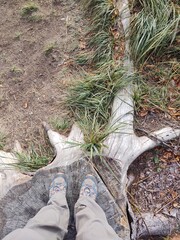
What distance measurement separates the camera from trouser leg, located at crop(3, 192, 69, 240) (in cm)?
224

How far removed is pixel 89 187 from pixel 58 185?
0.26 metres

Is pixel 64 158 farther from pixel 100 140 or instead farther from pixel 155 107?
pixel 155 107

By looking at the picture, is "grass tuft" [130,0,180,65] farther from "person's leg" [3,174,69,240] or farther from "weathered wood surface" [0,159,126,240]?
"person's leg" [3,174,69,240]

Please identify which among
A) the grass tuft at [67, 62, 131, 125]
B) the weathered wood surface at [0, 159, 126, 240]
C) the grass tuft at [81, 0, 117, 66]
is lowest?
the weathered wood surface at [0, 159, 126, 240]

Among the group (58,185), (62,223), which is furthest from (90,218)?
(58,185)

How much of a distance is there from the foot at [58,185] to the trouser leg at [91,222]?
18cm

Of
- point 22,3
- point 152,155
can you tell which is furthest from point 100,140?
point 22,3

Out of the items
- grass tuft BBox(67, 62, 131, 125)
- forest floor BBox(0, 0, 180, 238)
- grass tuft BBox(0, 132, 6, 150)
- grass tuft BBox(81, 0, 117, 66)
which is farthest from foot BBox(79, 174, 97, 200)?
grass tuft BBox(81, 0, 117, 66)

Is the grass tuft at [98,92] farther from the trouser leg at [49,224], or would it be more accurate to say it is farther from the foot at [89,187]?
the trouser leg at [49,224]

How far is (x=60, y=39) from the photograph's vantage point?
389 cm

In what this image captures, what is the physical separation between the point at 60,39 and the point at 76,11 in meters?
0.43

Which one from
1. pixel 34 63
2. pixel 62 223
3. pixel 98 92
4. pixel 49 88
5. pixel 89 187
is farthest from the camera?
pixel 34 63

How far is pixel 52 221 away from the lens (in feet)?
8.08

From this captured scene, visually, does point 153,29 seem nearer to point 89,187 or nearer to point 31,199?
point 89,187
